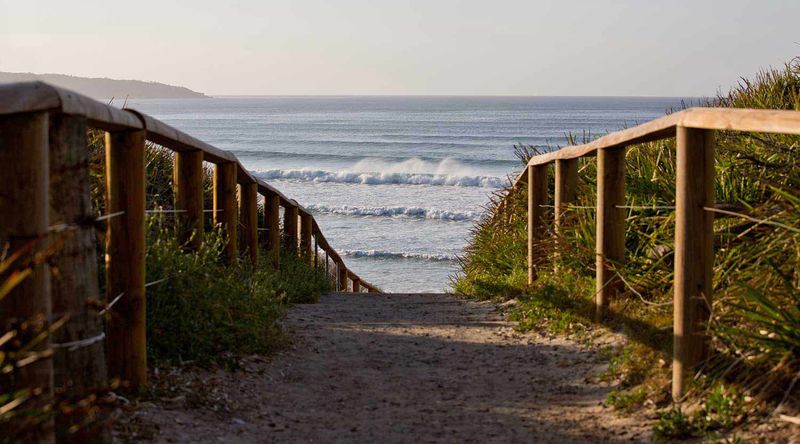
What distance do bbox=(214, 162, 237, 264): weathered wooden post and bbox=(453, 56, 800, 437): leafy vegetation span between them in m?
2.40

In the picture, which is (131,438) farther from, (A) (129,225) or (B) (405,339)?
(B) (405,339)

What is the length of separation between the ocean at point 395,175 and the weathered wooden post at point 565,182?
2.95 m

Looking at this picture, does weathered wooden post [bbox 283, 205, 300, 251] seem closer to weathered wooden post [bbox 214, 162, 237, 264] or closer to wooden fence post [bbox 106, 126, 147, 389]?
weathered wooden post [bbox 214, 162, 237, 264]

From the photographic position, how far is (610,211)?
6137 mm

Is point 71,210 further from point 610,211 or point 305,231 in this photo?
point 305,231

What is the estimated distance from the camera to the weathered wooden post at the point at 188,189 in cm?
628

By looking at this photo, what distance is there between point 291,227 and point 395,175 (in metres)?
30.0

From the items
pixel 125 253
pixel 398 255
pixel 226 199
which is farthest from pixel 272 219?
pixel 398 255

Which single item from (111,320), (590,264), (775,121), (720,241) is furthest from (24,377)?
(590,264)

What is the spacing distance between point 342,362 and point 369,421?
4.44 ft

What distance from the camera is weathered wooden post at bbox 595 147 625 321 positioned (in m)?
6.12

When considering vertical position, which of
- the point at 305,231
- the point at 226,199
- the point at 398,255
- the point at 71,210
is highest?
the point at 71,210

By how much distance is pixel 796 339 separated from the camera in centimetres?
364

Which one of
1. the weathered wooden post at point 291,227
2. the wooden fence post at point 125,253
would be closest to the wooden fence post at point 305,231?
the weathered wooden post at point 291,227
